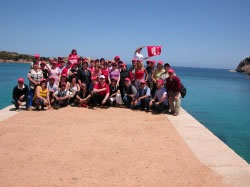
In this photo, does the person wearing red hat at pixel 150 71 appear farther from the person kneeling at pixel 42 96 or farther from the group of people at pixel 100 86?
the person kneeling at pixel 42 96

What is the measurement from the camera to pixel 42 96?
9016 mm

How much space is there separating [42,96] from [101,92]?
6.72 ft

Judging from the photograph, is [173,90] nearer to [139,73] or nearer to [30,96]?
[139,73]

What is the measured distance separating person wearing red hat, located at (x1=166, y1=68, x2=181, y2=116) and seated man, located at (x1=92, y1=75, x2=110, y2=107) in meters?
2.21

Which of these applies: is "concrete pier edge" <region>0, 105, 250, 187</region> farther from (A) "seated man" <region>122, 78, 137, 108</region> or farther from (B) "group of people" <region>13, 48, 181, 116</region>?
(A) "seated man" <region>122, 78, 137, 108</region>

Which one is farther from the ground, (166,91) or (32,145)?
(166,91)

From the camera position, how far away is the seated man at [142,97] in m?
9.31

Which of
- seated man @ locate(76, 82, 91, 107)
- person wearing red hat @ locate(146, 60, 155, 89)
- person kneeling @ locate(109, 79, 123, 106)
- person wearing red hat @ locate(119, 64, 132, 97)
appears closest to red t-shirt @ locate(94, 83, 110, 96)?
person kneeling @ locate(109, 79, 123, 106)

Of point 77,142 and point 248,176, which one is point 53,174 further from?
point 248,176

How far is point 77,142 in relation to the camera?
579cm

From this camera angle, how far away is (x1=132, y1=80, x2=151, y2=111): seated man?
9.31m

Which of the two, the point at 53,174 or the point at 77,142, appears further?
the point at 77,142

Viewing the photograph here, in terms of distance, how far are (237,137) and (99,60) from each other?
6.76 meters

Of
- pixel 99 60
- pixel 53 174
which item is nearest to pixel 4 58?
pixel 99 60
